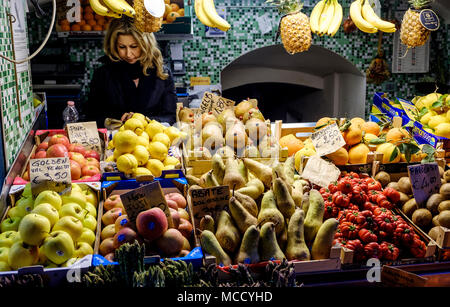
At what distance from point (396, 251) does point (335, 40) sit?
199 inches

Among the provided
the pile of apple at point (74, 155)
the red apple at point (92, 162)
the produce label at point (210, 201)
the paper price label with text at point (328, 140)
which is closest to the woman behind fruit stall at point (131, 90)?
the pile of apple at point (74, 155)

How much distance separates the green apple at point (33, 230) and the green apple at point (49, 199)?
0.89 feet

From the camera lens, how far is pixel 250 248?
1.87 metres

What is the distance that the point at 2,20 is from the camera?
2.75m

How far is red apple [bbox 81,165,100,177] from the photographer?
2.74m

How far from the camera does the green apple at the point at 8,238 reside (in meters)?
1.95

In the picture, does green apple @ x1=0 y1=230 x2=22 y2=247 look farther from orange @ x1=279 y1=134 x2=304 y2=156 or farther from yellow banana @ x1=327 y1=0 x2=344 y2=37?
yellow banana @ x1=327 y1=0 x2=344 y2=37

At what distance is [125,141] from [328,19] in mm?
2219

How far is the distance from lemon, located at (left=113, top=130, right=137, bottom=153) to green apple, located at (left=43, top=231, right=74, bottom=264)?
38.2 inches

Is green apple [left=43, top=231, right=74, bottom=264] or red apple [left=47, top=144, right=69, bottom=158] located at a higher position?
red apple [left=47, top=144, right=69, bottom=158]

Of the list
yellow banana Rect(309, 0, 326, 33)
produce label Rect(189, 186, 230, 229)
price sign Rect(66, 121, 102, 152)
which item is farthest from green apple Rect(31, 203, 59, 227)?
yellow banana Rect(309, 0, 326, 33)

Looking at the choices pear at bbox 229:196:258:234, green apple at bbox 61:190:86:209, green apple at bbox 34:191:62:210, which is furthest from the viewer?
green apple at bbox 61:190:86:209

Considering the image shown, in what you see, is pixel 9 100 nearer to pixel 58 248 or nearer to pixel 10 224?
pixel 10 224
